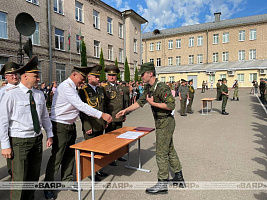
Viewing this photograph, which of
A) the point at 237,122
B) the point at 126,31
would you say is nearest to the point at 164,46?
the point at 126,31

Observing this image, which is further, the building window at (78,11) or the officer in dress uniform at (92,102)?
the building window at (78,11)

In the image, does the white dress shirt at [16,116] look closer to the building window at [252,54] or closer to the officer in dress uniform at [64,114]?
the officer in dress uniform at [64,114]

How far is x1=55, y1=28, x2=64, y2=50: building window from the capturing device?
711 inches

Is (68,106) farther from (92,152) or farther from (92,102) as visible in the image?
(92,152)

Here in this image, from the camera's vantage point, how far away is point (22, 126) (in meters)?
2.62

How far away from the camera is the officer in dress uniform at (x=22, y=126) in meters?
2.53

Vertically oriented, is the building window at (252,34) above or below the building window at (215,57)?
above

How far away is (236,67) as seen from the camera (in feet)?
114

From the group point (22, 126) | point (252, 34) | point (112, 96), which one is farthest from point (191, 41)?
point (22, 126)

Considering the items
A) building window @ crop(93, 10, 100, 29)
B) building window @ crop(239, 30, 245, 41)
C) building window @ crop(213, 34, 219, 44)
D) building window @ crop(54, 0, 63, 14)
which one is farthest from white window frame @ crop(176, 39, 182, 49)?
building window @ crop(54, 0, 63, 14)

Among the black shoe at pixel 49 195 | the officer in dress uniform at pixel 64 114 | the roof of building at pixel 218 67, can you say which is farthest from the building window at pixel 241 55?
the black shoe at pixel 49 195

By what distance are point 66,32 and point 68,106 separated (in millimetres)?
17449

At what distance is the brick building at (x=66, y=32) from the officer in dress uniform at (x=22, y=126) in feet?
44.1

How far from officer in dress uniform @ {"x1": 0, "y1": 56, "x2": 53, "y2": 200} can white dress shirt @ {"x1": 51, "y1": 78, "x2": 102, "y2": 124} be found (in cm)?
52
